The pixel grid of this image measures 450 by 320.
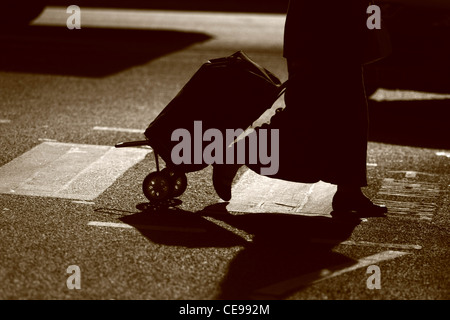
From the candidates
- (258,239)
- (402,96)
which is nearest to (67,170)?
(258,239)

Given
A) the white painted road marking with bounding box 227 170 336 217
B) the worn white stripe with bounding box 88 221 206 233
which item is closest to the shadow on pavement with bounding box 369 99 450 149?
the white painted road marking with bounding box 227 170 336 217

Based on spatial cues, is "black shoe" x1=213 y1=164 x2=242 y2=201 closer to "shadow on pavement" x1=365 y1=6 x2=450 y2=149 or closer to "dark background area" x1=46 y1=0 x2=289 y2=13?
"shadow on pavement" x1=365 y1=6 x2=450 y2=149

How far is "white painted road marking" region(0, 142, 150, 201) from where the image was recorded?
690 centimetres

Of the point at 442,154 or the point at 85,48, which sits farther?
the point at 85,48

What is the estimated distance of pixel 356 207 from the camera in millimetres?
6566

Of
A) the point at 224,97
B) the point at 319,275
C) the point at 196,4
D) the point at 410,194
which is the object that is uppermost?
the point at 196,4

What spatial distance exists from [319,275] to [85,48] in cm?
888

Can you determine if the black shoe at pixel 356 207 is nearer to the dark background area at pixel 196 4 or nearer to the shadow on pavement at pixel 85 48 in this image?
the shadow on pavement at pixel 85 48

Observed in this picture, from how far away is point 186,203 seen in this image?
265 inches

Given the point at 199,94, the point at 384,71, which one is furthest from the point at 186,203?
the point at 384,71

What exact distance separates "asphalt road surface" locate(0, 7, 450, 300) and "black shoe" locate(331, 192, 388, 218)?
9 cm

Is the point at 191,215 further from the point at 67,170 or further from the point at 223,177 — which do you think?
the point at 67,170
